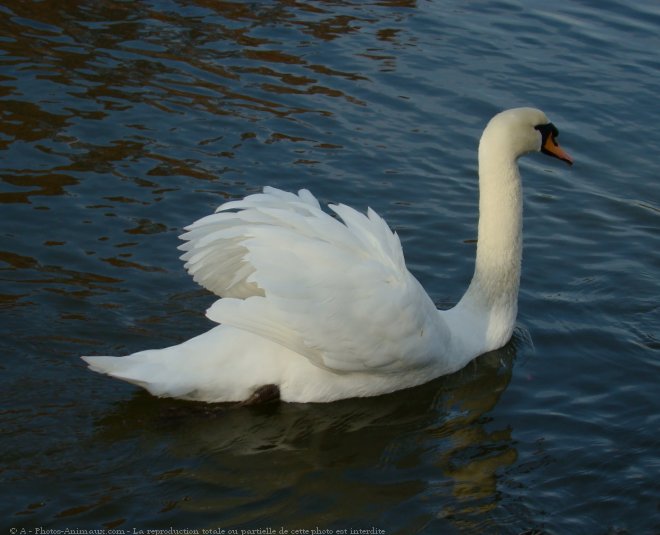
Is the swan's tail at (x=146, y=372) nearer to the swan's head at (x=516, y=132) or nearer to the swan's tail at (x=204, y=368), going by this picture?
the swan's tail at (x=204, y=368)

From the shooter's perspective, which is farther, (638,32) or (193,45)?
(638,32)

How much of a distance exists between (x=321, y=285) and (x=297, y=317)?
22 cm

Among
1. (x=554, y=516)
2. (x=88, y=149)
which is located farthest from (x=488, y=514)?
(x=88, y=149)

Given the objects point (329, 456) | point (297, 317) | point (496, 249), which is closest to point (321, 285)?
point (297, 317)

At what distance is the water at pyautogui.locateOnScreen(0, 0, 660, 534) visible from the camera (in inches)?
228

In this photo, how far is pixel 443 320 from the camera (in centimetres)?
686

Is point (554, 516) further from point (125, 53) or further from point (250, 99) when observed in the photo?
point (125, 53)

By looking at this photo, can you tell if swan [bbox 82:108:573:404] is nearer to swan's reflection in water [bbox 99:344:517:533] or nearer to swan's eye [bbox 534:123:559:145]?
swan's reflection in water [bbox 99:344:517:533]

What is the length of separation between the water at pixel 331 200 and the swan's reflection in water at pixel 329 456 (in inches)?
0.6

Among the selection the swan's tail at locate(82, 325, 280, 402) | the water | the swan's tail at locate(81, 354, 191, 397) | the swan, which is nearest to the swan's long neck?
the water

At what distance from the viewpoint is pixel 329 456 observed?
6.18 m

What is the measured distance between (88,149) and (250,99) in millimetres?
1975

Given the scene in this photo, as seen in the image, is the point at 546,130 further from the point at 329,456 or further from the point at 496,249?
the point at 329,456

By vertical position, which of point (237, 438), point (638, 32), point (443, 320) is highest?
point (638, 32)
